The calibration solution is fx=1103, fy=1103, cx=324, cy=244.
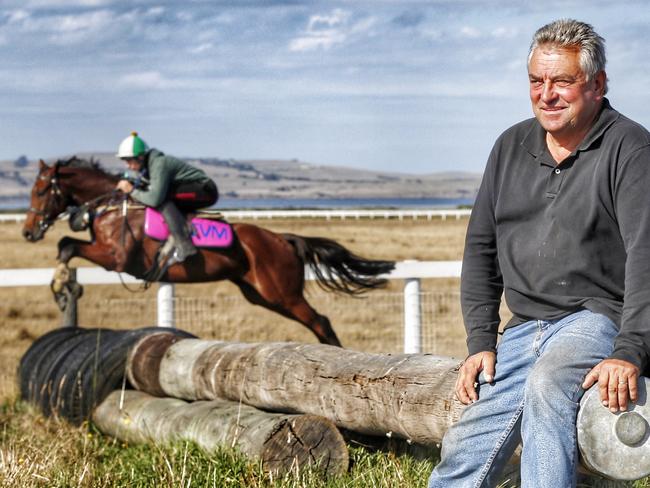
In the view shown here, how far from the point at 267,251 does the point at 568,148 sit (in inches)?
300

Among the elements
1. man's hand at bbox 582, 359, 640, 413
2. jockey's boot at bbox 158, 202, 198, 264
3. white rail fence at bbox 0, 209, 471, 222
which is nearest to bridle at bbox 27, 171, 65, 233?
jockey's boot at bbox 158, 202, 198, 264

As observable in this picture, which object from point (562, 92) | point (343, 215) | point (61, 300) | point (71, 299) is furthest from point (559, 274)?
point (343, 215)

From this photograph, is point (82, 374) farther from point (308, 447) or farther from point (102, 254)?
point (102, 254)

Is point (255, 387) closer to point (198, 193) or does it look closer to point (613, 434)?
point (613, 434)

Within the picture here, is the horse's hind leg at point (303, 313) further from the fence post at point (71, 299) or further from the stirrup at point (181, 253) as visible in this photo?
the fence post at point (71, 299)

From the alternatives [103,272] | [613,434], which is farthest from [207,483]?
[103,272]

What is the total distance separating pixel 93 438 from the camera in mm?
6156

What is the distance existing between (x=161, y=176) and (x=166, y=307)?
206cm

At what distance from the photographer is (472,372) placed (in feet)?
11.4

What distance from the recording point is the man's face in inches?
129

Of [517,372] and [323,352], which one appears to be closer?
[517,372]

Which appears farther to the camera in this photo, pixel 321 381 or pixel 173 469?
pixel 321 381

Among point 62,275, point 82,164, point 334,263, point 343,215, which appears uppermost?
point 82,164

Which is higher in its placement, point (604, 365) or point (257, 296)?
point (604, 365)
